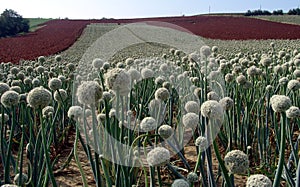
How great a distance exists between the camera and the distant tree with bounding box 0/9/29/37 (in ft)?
80.7

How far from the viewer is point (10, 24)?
82.6 ft

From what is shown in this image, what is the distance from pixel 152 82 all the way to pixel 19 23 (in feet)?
81.7

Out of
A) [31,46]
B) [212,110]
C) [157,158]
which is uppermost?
[212,110]

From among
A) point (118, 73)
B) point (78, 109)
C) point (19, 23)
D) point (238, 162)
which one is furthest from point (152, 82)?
point (19, 23)

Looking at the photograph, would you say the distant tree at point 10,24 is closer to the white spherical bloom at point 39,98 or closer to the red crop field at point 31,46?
the red crop field at point 31,46

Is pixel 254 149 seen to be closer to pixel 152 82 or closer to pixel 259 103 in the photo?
pixel 259 103

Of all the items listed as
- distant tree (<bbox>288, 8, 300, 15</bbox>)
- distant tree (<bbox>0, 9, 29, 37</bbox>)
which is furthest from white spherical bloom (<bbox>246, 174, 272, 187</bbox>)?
distant tree (<bbox>288, 8, 300, 15</bbox>)

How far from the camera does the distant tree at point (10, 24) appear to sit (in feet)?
80.7

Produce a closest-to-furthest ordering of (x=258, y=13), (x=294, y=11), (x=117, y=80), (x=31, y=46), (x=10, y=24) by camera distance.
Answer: (x=117, y=80) < (x=31, y=46) < (x=10, y=24) < (x=294, y=11) < (x=258, y=13)

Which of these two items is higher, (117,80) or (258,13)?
(258,13)

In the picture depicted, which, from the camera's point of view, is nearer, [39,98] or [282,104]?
[282,104]

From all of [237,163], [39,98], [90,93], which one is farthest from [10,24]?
[237,163]

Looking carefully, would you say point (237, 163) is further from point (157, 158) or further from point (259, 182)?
point (157, 158)

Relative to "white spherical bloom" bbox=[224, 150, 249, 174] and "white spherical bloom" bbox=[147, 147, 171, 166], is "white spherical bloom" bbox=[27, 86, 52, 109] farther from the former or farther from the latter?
"white spherical bloom" bbox=[224, 150, 249, 174]
